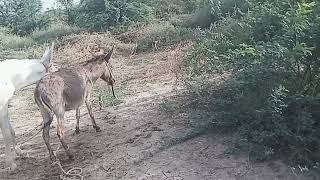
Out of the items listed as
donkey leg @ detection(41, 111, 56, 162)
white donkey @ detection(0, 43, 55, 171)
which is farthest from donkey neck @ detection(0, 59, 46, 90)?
donkey leg @ detection(41, 111, 56, 162)

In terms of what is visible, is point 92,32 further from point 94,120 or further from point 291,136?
point 291,136

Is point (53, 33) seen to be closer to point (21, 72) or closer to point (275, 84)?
point (21, 72)

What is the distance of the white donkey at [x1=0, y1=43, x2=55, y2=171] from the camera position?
5.82 metres

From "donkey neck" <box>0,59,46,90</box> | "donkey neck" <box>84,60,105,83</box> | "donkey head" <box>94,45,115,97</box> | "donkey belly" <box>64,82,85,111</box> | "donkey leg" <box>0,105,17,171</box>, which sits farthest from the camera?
"donkey head" <box>94,45,115,97</box>

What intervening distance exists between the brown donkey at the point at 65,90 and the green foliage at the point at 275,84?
1656 millimetres

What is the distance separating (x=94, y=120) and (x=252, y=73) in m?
2.49

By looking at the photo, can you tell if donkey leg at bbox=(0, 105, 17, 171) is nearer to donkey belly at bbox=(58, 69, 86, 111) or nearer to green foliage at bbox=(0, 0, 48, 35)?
donkey belly at bbox=(58, 69, 86, 111)

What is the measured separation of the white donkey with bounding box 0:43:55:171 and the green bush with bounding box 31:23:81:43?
7.74 m

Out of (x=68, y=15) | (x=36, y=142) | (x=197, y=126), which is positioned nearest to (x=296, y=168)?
(x=197, y=126)

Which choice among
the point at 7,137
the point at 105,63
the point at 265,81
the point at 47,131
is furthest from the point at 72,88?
the point at 265,81

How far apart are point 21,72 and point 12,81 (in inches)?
7.4

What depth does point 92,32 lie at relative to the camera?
13602 mm

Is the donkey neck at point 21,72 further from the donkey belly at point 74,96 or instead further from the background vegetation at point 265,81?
the background vegetation at point 265,81

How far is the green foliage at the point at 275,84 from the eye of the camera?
4.47m
